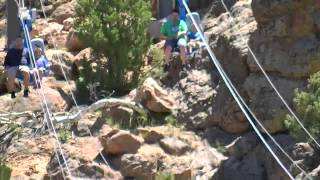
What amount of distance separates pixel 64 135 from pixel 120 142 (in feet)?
5.09

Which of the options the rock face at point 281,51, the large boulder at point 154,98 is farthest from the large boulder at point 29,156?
the rock face at point 281,51

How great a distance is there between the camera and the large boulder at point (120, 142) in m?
10.2

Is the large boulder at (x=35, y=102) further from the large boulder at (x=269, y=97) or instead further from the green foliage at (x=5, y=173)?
the large boulder at (x=269, y=97)

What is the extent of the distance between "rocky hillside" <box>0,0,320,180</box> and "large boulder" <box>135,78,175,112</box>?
0.02 metres

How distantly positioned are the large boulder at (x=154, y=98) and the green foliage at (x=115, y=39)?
1.42 meters

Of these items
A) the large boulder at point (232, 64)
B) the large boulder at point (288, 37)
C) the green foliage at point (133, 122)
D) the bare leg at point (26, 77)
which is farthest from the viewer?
the bare leg at point (26, 77)

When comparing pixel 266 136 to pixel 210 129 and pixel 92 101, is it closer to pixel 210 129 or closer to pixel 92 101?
pixel 210 129

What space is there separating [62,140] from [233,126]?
8.60 ft

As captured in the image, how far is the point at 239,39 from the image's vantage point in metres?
11.2

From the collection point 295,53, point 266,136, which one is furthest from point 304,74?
point 266,136

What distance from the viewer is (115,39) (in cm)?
1297

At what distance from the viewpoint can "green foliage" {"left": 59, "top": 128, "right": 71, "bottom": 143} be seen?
445 inches

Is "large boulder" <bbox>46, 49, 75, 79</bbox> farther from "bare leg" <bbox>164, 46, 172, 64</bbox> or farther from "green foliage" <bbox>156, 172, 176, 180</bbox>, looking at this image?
"green foliage" <bbox>156, 172, 176, 180</bbox>

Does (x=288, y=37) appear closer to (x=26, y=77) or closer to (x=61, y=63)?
(x=26, y=77)
